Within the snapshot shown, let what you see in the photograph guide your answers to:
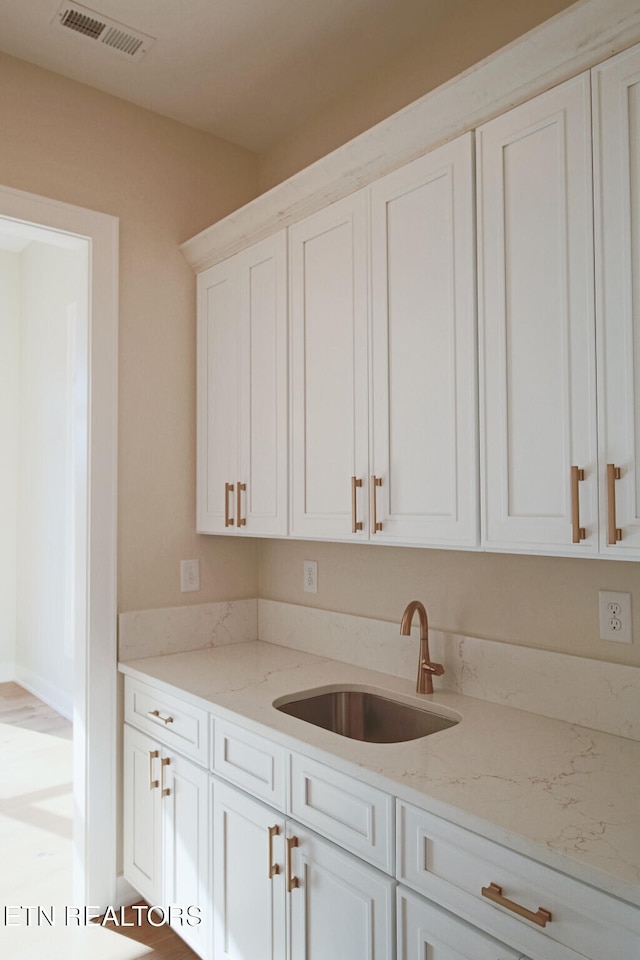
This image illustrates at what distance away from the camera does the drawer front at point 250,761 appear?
1.73 m

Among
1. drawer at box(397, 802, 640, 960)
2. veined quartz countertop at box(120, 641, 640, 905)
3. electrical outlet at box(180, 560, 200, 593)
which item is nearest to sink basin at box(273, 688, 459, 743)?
veined quartz countertop at box(120, 641, 640, 905)

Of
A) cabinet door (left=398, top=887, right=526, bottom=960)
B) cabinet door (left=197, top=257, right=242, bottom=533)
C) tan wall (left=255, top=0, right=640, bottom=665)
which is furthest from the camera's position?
cabinet door (left=197, top=257, right=242, bottom=533)

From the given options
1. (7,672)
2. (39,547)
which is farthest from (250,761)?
(7,672)

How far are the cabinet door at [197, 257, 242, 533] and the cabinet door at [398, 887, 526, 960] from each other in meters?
1.44

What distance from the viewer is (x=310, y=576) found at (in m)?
2.66

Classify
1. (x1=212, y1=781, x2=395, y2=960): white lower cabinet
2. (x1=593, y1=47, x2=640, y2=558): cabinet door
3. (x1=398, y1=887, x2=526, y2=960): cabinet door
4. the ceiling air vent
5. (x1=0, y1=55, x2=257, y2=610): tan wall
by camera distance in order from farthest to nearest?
(x1=0, y1=55, x2=257, y2=610): tan wall, the ceiling air vent, (x1=212, y1=781, x2=395, y2=960): white lower cabinet, (x1=593, y1=47, x2=640, y2=558): cabinet door, (x1=398, y1=887, x2=526, y2=960): cabinet door

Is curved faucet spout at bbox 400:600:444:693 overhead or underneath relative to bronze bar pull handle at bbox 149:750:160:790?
overhead

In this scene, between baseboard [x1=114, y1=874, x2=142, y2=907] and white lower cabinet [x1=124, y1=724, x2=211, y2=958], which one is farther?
baseboard [x1=114, y1=874, x2=142, y2=907]

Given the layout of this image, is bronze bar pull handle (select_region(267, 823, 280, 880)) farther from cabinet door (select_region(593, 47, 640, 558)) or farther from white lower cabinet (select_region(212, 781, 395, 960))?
cabinet door (select_region(593, 47, 640, 558))

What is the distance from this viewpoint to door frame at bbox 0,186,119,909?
2.43 m

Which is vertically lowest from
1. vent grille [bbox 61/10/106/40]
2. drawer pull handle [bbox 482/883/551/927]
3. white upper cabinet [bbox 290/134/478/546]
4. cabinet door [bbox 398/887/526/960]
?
cabinet door [bbox 398/887/526/960]

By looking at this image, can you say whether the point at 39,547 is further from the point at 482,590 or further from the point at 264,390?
the point at 482,590

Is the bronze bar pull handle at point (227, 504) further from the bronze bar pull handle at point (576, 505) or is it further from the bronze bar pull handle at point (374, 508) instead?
the bronze bar pull handle at point (576, 505)

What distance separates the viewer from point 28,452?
5.32 m
